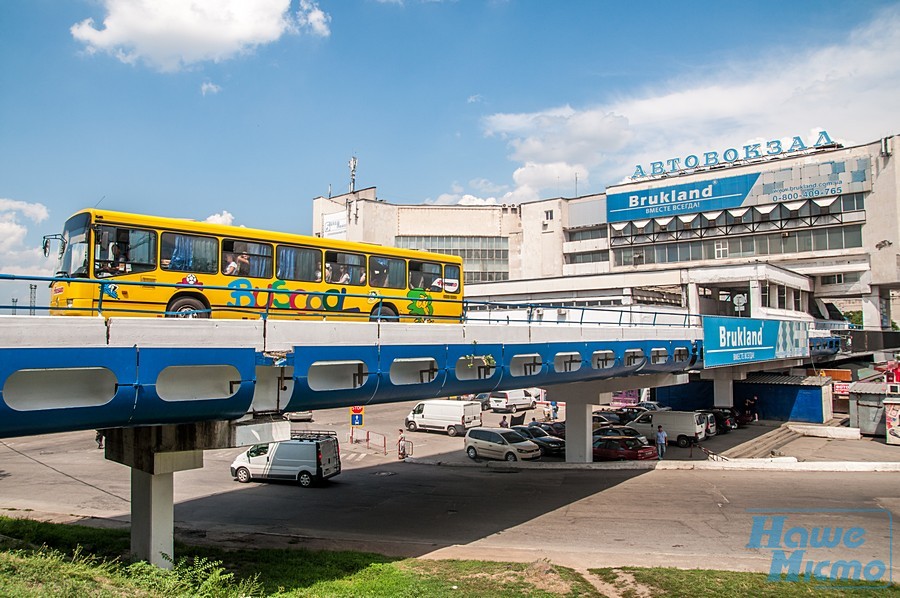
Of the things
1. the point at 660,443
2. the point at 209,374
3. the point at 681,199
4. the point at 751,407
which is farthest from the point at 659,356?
the point at 681,199

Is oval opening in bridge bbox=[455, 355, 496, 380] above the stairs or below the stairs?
above

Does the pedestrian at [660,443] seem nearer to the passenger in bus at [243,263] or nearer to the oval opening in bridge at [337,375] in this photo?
the passenger in bus at [243,263]

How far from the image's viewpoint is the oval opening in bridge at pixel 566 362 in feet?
61.5

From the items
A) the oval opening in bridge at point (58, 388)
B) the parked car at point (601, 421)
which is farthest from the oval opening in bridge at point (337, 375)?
the parked car at point (601, 421)

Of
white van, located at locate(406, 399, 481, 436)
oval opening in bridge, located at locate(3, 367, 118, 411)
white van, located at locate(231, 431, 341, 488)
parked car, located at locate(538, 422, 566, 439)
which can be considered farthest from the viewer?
white van, located at locate(406, 399, 481, 436)

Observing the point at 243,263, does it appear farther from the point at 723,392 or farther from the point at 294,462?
the point at 723,392

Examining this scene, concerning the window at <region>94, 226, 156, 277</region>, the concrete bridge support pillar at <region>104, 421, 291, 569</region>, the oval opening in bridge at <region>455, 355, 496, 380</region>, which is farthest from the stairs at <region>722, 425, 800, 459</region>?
the window at <region>94, 226, 156, 277</region>

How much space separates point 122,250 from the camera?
51.8 feet

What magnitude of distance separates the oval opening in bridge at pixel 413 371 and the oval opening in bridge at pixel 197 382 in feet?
12.1

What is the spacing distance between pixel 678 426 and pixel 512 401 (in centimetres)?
1784

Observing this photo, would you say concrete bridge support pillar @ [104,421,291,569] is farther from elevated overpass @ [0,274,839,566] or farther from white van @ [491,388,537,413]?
white van @ [491,388,537,413]

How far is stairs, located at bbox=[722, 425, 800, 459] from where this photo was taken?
33.0 m

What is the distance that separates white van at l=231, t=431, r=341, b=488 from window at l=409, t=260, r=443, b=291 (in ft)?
27.2

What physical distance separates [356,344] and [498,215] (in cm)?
6742
